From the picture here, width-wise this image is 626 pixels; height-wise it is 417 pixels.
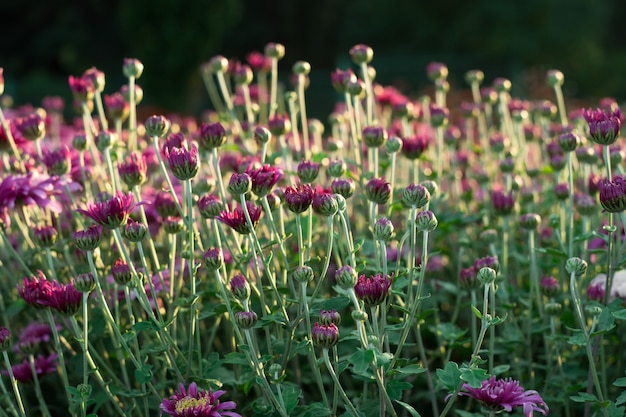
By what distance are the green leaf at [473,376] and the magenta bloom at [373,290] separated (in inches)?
6.3

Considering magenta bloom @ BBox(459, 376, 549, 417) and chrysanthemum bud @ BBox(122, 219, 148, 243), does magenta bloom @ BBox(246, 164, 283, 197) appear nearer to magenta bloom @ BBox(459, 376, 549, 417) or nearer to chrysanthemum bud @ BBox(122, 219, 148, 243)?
chrysanthemum bud @ BBox(122, 219, 148, 243)

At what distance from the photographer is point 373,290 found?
1264 millimetres

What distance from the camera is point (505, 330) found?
68.2 inches

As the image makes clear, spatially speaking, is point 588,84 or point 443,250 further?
point 588,84

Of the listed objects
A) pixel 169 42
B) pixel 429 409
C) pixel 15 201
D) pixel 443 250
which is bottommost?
pixel 429 409

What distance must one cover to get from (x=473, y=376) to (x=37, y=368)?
0.93m

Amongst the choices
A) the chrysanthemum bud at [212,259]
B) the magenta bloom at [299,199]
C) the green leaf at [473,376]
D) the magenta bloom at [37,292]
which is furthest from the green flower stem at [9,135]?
the green leaf at [473,376]

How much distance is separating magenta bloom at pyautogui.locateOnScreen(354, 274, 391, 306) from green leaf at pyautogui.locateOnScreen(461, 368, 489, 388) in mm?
160

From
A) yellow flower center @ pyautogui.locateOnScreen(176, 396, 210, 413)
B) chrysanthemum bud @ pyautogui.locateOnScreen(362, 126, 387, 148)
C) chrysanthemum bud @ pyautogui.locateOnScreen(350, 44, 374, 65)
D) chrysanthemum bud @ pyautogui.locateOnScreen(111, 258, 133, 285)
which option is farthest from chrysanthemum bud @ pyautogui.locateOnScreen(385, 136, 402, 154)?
yellow flower center @ pyautogui.locateOnScreen(176, 396, 210, 413)

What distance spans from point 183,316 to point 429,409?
0.57 metres

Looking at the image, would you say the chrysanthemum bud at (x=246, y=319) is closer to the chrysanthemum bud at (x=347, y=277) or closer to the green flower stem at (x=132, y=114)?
the chrysanthemum bud at (x=347, y=277)

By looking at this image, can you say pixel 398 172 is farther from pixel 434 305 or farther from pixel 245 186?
pixel 245 186

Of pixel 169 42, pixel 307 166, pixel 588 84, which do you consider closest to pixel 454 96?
pixel 169 42

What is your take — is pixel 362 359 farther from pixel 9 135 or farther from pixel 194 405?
pixel 9 135
